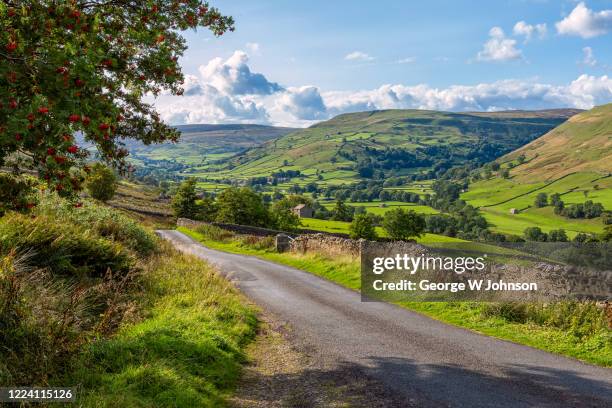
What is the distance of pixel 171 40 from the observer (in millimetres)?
11516

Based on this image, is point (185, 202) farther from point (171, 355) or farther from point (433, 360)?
point (433, 360)

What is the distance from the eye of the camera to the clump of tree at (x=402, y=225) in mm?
111438

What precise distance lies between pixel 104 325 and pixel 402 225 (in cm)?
10583

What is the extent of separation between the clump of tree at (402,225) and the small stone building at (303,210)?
4230 centimetres

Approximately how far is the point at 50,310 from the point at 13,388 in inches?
83.5

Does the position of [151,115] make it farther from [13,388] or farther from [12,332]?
[13,388]

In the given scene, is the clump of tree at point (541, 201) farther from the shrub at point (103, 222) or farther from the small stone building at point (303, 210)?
the shrub at point (103, 222)

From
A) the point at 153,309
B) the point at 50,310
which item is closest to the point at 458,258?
the point at 153,309

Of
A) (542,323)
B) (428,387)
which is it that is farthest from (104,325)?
(542,323)

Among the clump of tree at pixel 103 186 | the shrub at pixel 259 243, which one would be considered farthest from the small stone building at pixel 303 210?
the shrub at pixel 259 243

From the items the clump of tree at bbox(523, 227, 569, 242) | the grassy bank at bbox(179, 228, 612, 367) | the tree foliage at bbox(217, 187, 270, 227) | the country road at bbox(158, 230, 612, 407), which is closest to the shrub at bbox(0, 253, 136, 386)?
the country road at bbox(158, 230, 612, 407)

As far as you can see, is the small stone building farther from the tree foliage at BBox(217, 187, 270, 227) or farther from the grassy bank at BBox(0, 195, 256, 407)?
the grassy bank at BBox(0, 195, 256, 407)

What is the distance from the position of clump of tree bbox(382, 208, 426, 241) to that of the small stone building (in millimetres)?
42295

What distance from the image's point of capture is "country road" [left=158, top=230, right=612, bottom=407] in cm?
803
